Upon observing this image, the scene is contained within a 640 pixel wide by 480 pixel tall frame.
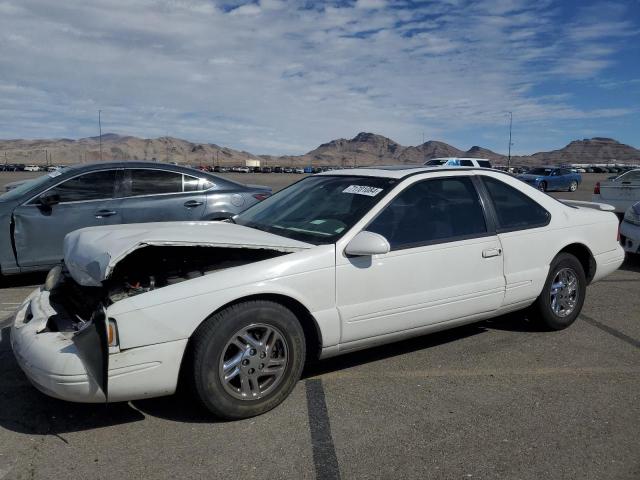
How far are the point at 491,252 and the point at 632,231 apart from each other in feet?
15.8

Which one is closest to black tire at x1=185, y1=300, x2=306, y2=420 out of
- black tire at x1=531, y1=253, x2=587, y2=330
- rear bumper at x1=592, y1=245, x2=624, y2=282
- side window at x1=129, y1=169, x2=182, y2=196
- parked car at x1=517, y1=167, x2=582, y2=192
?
black tire at x1=531, y1=253, x2=587, y2=330

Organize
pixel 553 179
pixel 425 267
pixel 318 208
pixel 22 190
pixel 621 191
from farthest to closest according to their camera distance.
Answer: pixel 553 179 → pixel 621 191 → pixel 22 190 → pixel 318 208 → pixel 425 267

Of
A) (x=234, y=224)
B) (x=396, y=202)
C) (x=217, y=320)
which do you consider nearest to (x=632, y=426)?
(x=396, y=202)

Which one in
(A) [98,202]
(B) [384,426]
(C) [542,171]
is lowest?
(B) [384,426]

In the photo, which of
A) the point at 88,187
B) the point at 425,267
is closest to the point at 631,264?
the point at 425,267

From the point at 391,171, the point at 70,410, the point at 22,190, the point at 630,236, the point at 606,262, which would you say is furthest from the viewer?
the point at 630,236

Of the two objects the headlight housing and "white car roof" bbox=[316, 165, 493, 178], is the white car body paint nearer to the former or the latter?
"white car roof" bbox=[316, 165, 493, 178]

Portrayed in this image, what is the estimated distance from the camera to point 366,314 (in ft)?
12.8

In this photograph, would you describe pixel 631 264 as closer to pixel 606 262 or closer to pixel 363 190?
pixel 606 262

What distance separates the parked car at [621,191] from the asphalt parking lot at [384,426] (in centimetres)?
609

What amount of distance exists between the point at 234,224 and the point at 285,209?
44 cm

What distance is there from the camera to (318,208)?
455cm

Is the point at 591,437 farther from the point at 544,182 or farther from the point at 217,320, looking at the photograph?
the point at 544,182

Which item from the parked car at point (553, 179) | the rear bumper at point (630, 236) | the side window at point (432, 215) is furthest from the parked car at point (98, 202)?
the parked car at point (553, 179)
